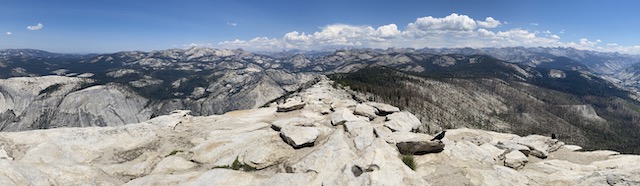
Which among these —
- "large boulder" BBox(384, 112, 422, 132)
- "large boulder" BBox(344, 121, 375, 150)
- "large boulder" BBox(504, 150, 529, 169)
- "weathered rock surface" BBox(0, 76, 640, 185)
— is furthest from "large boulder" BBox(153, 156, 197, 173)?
"large boulder" BBox(504, 150, 529, 169)

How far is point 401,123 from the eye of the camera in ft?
126

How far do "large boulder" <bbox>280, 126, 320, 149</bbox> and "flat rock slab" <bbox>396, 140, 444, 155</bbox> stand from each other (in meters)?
7.54

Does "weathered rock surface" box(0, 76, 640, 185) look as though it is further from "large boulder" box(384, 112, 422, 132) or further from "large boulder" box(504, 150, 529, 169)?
"large boulder" box(384, 112, 422, 132)

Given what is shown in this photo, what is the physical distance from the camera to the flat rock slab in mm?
25391

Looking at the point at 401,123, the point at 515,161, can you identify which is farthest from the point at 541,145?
the point at 401,123

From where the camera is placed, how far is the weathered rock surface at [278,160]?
20.9m

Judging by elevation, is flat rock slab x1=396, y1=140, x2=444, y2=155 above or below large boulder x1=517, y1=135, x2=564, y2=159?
above

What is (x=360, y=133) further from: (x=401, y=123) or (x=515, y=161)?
(x=515, y=161)

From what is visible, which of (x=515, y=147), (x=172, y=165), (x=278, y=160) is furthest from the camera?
(x=515, y=147)

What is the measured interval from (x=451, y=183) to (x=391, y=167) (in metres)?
3.74

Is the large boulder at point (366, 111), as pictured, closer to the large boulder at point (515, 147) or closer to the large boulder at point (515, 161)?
the large boulder at point (515, 147)

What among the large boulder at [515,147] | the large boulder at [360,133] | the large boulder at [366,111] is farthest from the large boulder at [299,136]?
the large boulder at [515,147]

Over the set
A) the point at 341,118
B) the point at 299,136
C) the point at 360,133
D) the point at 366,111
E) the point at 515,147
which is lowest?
the point at 515,147

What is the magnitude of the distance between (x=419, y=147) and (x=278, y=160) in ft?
36.0
